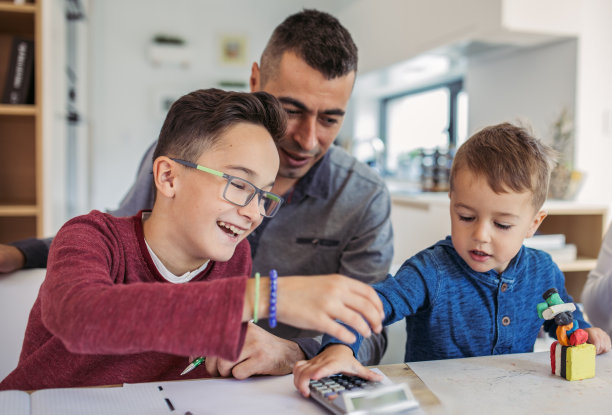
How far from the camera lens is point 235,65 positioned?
473 centimetres

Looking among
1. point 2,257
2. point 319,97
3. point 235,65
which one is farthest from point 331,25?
point 235,65

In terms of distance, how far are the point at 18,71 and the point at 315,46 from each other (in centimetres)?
150

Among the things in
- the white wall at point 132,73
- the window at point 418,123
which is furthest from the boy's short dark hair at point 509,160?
the white wall at point 132,73

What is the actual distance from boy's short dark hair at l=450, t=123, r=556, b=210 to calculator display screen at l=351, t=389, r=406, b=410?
47 cm

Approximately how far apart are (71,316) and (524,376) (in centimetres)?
65

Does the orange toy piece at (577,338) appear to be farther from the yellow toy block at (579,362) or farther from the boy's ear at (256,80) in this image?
the boy's ear at (256,80)

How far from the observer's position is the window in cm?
387

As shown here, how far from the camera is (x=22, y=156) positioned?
2.38 metres

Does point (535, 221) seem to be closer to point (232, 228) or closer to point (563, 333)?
point (563, 333)

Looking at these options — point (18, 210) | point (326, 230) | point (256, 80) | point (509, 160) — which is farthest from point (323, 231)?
point (18, 210)

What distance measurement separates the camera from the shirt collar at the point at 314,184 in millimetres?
1478

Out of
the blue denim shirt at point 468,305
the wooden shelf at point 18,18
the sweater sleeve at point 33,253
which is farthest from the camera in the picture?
the wooden shelf at point 18,18

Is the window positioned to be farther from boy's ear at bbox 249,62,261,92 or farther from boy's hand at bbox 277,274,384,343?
boy's hand at bbox 277,274,384,343

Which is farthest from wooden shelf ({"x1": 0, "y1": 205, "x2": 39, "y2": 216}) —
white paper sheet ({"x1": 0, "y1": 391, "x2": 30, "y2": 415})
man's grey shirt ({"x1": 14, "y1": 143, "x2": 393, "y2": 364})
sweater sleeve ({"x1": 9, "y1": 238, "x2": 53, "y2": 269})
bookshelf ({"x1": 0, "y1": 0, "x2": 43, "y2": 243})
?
white paper sheet ({"x1": 0, "y1": 391, "x2": 30, "y2": 415})
